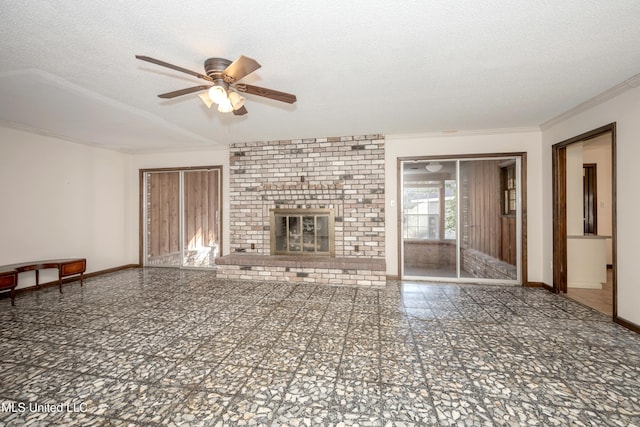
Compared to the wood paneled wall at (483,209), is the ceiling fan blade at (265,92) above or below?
above

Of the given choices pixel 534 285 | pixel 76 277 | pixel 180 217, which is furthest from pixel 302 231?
pixel 76 277

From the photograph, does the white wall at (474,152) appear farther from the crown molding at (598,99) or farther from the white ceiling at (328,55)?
the white ceiling at (328,55)

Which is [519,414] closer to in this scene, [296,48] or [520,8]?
[520,8]

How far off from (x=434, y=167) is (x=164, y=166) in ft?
17.1

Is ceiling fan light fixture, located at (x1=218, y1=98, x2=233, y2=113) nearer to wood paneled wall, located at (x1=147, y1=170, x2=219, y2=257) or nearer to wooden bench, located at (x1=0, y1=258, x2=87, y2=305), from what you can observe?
wood paneled wall, located at (x1=147, y1=170, x2=219, y2=257)

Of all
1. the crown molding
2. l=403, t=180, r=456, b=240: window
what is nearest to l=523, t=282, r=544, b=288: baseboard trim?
l=403, t=180, r=456, b=240: window

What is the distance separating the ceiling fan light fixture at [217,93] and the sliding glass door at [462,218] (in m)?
3.36

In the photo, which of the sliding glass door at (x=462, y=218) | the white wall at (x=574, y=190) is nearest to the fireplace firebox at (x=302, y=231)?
the sliding glass door at (x=462, y=218)

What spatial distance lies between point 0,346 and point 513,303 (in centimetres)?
537

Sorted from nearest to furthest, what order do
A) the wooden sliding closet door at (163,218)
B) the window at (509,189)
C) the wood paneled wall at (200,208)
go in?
the window at (509,189)
the wood paneled wall at (200,208)
the wooden sliding closet door at (163,218)

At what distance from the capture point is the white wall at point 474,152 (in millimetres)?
4281

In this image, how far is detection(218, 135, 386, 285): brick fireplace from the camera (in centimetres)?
458

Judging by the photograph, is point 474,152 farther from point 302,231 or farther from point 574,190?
point 302,231

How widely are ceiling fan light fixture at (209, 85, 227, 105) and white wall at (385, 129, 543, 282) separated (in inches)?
124
